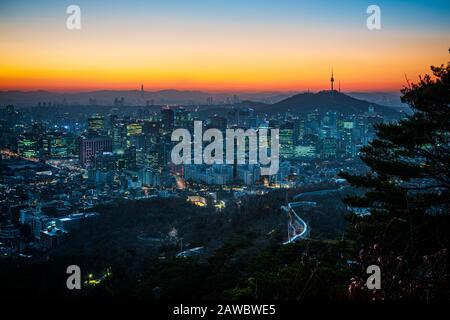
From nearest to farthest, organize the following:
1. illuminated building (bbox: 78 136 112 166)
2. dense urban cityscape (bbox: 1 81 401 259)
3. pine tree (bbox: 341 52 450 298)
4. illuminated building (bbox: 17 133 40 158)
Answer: pine tree (bbox: 341 52 450 298), dense urban cityscape (bbox: 1 81 401 259), illuminated building (bbox: 17 133 40 158), illuminated building (bbox: 78 136 112 166)

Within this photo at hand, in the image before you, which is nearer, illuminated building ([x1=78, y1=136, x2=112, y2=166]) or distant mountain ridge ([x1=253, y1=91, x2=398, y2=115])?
illuminated building ([x1=78, y1=136, x2=112, y2=166])

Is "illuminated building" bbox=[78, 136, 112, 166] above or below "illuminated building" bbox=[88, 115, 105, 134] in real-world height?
below

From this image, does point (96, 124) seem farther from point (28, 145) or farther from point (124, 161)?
point (124, 161)

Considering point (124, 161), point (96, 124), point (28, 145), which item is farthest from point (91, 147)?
point (96, 124)

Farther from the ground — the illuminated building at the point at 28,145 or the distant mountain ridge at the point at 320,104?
the distant mountain ridge at the point at 320,104

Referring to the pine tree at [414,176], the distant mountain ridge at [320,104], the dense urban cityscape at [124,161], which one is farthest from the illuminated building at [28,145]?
the pine tree at [414,176]

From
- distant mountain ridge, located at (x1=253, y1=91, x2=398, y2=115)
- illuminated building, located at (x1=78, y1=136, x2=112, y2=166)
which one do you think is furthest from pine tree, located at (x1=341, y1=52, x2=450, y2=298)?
distant mountain ridge, located at (x1=253, y1=91, x2=398, y2=115)

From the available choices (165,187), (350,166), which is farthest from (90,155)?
(350,166)

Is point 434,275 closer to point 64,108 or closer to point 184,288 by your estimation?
point 184,288

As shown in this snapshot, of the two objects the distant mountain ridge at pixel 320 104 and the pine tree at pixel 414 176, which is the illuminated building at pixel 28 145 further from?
the pine tree at pixel 414 176

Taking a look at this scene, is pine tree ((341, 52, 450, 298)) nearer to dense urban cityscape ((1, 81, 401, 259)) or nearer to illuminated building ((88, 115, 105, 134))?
dense urban cityscape ((1, 81, 401, 259))

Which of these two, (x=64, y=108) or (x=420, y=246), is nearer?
(x=420, y=246)
